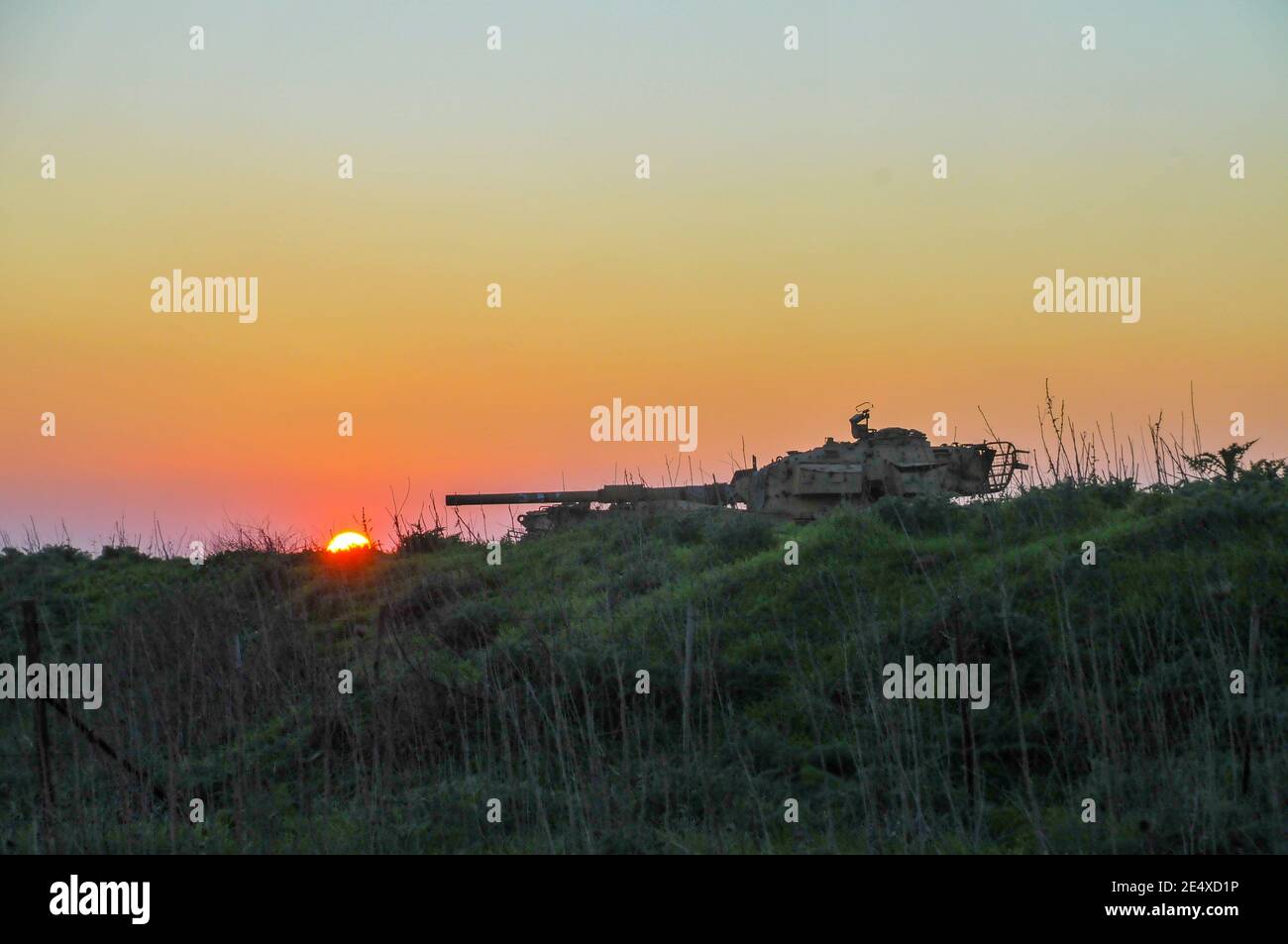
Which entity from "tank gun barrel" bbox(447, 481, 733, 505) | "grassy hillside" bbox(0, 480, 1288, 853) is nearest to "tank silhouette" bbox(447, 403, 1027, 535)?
"tank gun barrel" bbox(447, 481, 733, 505)

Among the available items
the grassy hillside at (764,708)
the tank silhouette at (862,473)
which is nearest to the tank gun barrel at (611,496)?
the tank silhouette at (862,473)

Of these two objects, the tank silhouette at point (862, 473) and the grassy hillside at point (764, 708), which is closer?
the grassy hillside at point (764, 708)

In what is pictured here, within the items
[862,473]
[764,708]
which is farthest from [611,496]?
[764,708]

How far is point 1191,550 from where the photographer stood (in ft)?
39.5

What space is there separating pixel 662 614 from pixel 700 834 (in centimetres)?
490

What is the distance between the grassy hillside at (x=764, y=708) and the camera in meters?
8.16

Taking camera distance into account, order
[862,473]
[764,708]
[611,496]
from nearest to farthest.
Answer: [764,708]
[862,473]
[611,496]

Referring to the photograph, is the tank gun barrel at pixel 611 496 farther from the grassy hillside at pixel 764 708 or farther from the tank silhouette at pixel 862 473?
the grassy hillside at pixel 764 708

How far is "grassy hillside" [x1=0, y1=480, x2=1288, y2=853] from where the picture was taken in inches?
321

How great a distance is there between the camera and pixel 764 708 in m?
11.2

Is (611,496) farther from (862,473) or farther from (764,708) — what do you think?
(764,708)

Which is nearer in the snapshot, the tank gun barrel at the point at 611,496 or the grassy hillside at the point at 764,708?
the grassy hillside at the point at 764,708

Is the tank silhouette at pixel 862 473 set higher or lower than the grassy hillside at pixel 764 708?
higher
